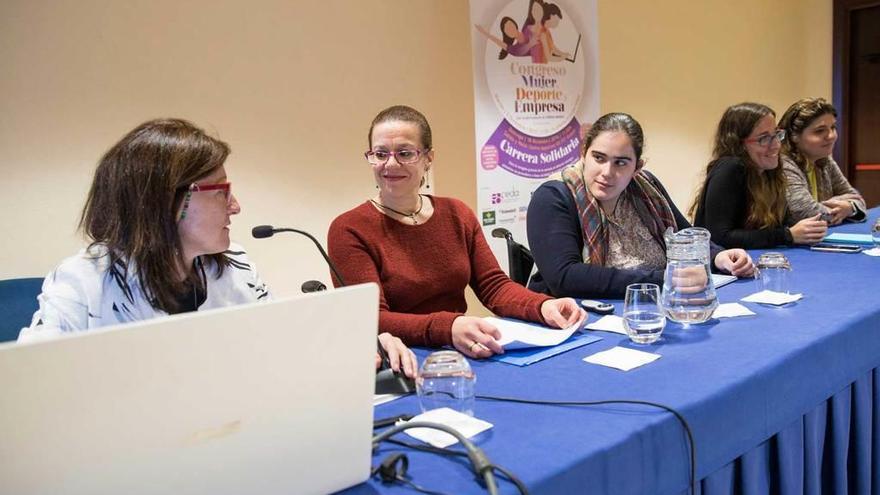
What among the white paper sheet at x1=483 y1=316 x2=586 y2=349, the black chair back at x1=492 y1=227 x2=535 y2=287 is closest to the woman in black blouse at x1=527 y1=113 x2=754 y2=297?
the black chair back at x1=492 y1=227 x2=535 y2=287

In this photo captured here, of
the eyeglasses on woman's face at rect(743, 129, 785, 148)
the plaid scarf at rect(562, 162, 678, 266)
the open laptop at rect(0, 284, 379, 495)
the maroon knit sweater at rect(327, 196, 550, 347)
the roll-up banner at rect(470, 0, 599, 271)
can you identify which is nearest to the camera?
the open laptop at rect(0, 284, 379, 495)

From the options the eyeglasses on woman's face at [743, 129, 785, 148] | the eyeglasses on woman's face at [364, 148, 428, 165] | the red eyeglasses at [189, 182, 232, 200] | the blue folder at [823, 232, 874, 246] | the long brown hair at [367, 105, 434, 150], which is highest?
the long brown hair at [367, 105, 434, 150]

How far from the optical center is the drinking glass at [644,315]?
1.38m

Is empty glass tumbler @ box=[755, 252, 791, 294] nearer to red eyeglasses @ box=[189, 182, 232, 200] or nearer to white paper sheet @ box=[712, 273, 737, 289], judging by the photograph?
white paper sheet @ box=[712, 273, 737, 289]

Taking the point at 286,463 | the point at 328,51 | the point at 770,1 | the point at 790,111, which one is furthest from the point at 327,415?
the point at 770,1

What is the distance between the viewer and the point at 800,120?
3.12 meters

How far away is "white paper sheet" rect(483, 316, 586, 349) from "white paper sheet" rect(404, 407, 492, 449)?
37cm

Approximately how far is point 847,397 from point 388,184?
1.17 m

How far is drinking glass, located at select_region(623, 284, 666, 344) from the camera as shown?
1.38m

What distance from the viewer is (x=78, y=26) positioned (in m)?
2.23

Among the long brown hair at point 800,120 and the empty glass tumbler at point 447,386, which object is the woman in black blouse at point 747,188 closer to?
the long brown hair at point 800,120

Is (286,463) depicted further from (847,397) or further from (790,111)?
(790,111)

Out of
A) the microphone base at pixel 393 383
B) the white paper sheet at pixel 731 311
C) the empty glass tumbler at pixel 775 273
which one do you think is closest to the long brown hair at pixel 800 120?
the empty glass tumbler at pixel 775 273

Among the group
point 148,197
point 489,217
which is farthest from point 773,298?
point 489,217
